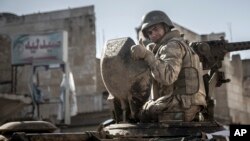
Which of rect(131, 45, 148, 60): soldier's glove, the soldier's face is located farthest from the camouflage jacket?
the soldier's face

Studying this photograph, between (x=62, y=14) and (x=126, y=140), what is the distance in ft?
92.5

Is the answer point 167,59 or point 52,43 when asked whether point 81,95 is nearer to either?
point 52,43

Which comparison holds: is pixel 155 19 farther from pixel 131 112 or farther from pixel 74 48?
pixel 74 48

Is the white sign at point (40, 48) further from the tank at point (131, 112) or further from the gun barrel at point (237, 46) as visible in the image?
the tank at point (131, 112)

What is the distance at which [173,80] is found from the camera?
6.28 meters

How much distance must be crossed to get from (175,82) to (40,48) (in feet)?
69.4

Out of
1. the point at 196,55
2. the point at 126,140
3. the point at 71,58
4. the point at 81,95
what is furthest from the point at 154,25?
the point at 71,58

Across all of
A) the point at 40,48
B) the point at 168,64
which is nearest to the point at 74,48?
the point at 40,48

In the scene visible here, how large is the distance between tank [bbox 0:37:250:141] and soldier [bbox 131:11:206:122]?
19 centimetres

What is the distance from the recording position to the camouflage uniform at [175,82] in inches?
245

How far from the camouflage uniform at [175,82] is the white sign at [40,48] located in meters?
19.7

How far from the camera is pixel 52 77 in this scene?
3184 cm

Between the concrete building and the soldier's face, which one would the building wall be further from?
the soldier's face

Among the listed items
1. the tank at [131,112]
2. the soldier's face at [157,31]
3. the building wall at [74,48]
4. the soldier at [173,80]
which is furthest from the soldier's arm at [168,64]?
the building wall at [74,48]
